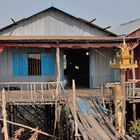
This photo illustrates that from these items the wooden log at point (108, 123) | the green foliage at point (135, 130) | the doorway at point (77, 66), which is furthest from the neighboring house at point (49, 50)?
the green foliage at point (135, 130)

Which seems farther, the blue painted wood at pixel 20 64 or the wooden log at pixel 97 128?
the blue painted wood at pixel 20 64

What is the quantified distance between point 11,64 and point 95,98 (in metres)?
6.43

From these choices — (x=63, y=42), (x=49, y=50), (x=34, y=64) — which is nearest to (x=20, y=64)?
(x=34, y=64)

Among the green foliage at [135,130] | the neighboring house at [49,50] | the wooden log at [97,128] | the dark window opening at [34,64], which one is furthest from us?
the dark window opening at [34,64]

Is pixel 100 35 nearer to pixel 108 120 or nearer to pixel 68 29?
pixel 68 29

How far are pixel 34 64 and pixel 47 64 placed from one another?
0.77m

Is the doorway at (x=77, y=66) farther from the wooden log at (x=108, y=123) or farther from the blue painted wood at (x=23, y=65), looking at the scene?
the wooden log at (x=108, y=123)

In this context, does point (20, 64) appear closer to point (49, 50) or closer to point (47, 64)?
point (47, 64)

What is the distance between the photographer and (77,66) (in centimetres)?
2964

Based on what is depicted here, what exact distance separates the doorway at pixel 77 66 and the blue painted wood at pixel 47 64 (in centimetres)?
426

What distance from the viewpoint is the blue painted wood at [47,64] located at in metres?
23.3

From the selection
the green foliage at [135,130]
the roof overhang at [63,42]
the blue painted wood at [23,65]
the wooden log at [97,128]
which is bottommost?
the green foliage at [135,130]

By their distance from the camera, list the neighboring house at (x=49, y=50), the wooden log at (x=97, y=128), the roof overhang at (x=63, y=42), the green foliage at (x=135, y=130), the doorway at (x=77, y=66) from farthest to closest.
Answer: the doorway at (x=77, y=66) < the neighboring house at (x=49, y=50) < the roof overhang at (x=63, y=42) < the green foliage at (x=135, y=130) < the wooden log at (x=97, y=128)

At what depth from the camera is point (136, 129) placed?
58.1 feet
